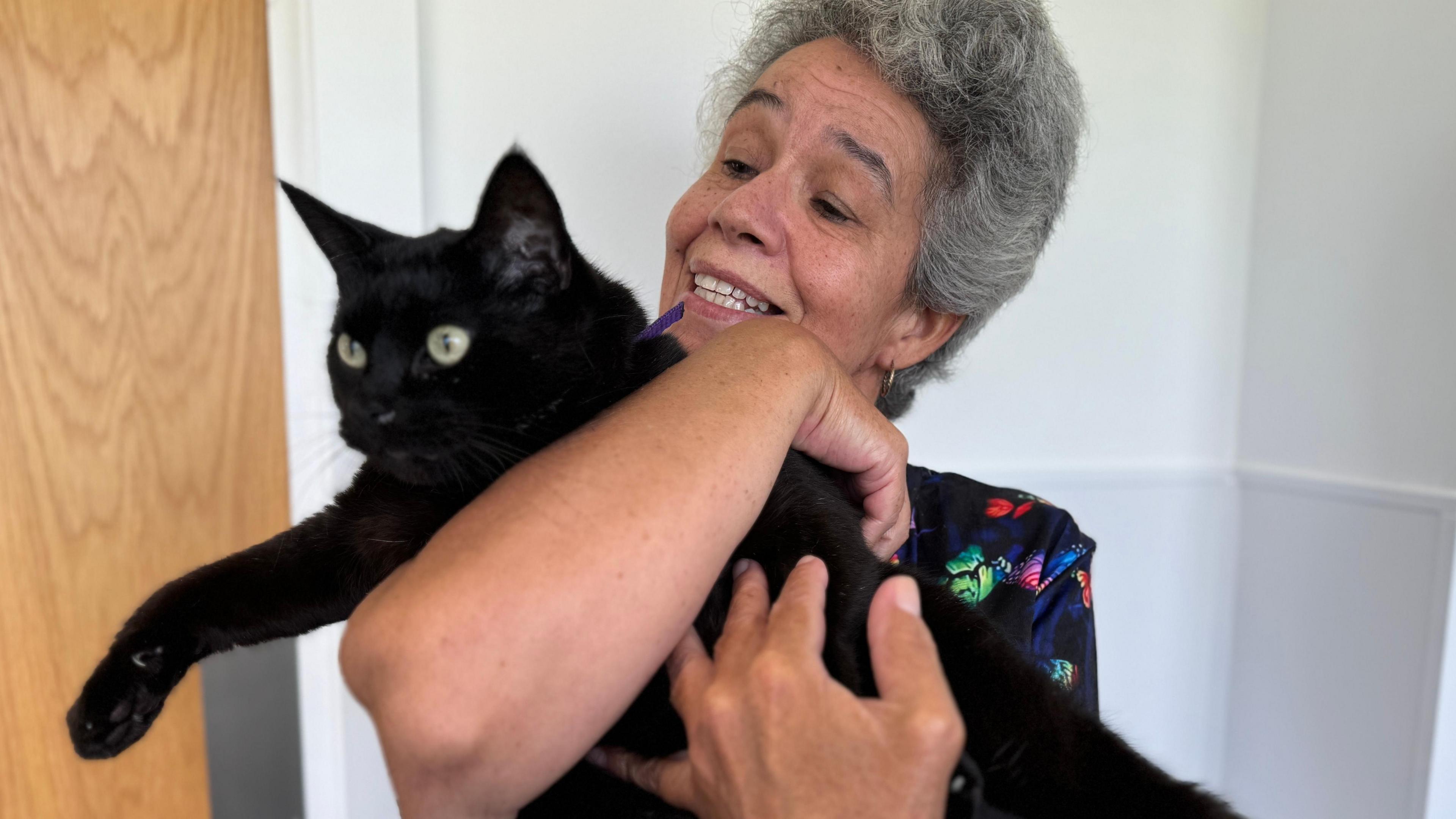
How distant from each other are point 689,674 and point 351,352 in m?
0.38

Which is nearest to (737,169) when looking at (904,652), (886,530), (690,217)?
(690,217)

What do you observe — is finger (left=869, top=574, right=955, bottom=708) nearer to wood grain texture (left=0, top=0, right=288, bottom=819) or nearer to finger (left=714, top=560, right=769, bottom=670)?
finger (left=714, top=560, right=769, bottom=670)

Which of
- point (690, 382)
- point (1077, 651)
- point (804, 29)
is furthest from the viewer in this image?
point (804, 29)

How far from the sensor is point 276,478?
1433mm

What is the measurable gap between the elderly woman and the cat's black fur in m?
0.06

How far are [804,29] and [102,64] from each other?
3.57ft

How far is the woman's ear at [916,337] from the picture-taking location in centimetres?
123

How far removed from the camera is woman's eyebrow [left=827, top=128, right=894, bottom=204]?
105 cm

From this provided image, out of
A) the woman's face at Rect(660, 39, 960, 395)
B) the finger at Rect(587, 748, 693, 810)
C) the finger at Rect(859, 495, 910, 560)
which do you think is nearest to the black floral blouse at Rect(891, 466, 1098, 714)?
the finger at Rect(859, 495, 910, 560)

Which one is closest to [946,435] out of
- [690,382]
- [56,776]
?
[690,382]

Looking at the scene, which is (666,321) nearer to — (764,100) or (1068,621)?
(764,100)

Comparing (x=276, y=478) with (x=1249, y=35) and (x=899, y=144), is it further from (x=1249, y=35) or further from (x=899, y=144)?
(x=1249, y=35)

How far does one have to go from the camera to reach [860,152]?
41.4 inches

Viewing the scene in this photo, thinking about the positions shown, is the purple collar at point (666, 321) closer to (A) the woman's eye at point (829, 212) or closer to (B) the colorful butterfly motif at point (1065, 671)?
(A) the woman's eye at point (829, 212)
